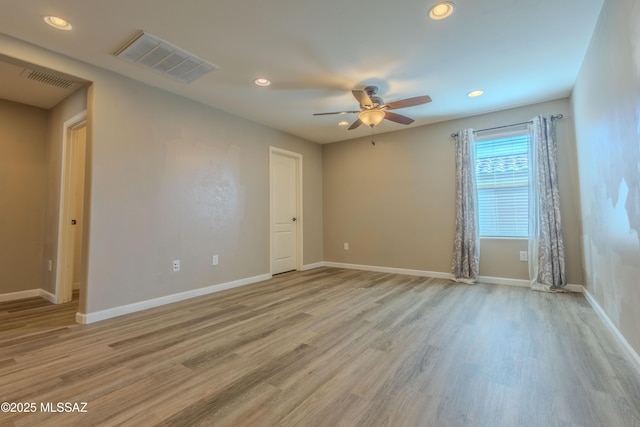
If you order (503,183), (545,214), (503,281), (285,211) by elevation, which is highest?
(503,183)

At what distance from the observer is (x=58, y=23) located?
2234 millimetres

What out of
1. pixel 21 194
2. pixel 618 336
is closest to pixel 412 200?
pixel 618 336

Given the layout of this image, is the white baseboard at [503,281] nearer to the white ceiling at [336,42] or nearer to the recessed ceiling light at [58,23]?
the white ceiling at [336,42]

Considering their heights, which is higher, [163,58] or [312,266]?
[163,58]

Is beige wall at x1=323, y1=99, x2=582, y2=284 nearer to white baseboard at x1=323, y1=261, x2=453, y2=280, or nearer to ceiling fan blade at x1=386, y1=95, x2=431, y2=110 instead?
white baseboard at x1=323, y1=261, x2=453, y2=280

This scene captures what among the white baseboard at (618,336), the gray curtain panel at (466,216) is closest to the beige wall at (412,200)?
the gray curtain panel at (466,216)

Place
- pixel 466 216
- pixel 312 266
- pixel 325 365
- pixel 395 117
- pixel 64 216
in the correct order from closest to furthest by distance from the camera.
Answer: pixel 325 365 → pixel 64 216 → pixel 395 117 → pixel 466 216 → pixel 312 266

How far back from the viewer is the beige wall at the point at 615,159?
5.77ft

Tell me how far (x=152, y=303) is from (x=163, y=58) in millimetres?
2549

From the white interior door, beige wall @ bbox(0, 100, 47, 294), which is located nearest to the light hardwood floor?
beige wall @ bbox(0, 100, 47, 294)

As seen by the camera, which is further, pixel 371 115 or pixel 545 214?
pixel 545 214

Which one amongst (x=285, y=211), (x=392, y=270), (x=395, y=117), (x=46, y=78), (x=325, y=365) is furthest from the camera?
(x=285, y=211)

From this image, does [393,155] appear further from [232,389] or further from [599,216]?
[232,389]

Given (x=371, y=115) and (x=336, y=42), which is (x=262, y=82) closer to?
(x=336, y=42)
